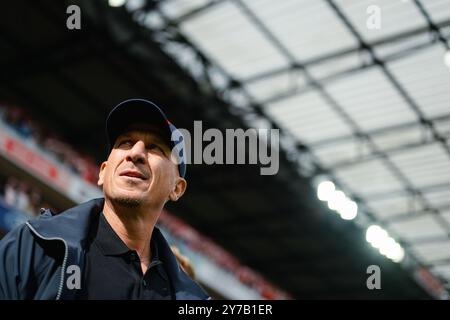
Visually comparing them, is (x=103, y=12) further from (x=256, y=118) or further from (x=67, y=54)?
(x=256, y=118)

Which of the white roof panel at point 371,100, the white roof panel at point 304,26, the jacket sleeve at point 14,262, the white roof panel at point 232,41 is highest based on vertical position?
the white roof panel at point 232,41

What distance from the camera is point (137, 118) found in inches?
79.7

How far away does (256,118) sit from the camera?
14961 mm

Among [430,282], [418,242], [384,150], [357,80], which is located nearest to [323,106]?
[357,80]

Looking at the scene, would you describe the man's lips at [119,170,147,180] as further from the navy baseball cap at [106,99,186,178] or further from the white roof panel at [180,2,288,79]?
the white roof panel at [180,2,288,79]

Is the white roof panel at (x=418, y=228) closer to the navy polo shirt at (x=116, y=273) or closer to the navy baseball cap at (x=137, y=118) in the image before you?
the navy baseball cap at (x=137, y=118)

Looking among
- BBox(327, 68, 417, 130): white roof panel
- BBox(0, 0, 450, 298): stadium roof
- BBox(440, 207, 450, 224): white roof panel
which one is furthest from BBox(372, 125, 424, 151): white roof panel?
BBox(440, 207, 450, 224): white roof panel

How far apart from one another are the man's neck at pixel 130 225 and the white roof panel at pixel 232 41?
1058cm

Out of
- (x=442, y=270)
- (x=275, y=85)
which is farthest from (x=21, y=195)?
(x=442, y=270)

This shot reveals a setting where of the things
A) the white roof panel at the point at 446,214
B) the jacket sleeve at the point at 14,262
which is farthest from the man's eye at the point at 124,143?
the white roof panel at the point at 446,214

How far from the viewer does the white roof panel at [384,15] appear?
37.0ft

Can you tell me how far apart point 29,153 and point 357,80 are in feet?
23.2

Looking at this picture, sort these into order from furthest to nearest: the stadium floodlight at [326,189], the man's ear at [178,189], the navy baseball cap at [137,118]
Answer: the stadium floodlight at [326,189] < the man's ear at [178,189] < the navy baseball cap at [137,118]

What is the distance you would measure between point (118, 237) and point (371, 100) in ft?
40.9
